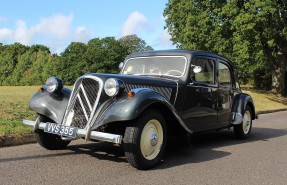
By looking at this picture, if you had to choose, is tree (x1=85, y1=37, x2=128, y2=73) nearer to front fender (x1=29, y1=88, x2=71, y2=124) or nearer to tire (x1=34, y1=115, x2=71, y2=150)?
tire (x1=34, y1=115, x2=71, y2=150)

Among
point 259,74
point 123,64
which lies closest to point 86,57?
point 259,74

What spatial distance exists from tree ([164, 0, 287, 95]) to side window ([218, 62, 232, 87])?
16.3 metres

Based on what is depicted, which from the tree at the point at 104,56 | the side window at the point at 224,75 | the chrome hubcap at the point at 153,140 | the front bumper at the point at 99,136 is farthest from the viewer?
the tree at the point at 104,56

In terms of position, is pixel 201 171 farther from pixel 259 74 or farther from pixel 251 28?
pixel 259 74

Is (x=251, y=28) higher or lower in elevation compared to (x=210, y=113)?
higher

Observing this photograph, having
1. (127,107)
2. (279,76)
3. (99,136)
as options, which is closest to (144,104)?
(127,107)

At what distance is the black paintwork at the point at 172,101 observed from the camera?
213 inches

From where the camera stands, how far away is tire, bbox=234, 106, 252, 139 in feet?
28.8

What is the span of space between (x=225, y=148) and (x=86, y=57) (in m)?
62.7

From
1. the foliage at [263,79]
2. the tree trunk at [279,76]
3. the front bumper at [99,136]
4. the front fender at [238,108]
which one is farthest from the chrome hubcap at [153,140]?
the foliage at [263,79]

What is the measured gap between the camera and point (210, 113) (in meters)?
7.45

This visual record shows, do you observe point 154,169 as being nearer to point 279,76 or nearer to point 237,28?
point 237,28

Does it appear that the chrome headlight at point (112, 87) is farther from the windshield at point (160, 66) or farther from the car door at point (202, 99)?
the windshield at point (160, 66)

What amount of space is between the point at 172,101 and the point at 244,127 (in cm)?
322
